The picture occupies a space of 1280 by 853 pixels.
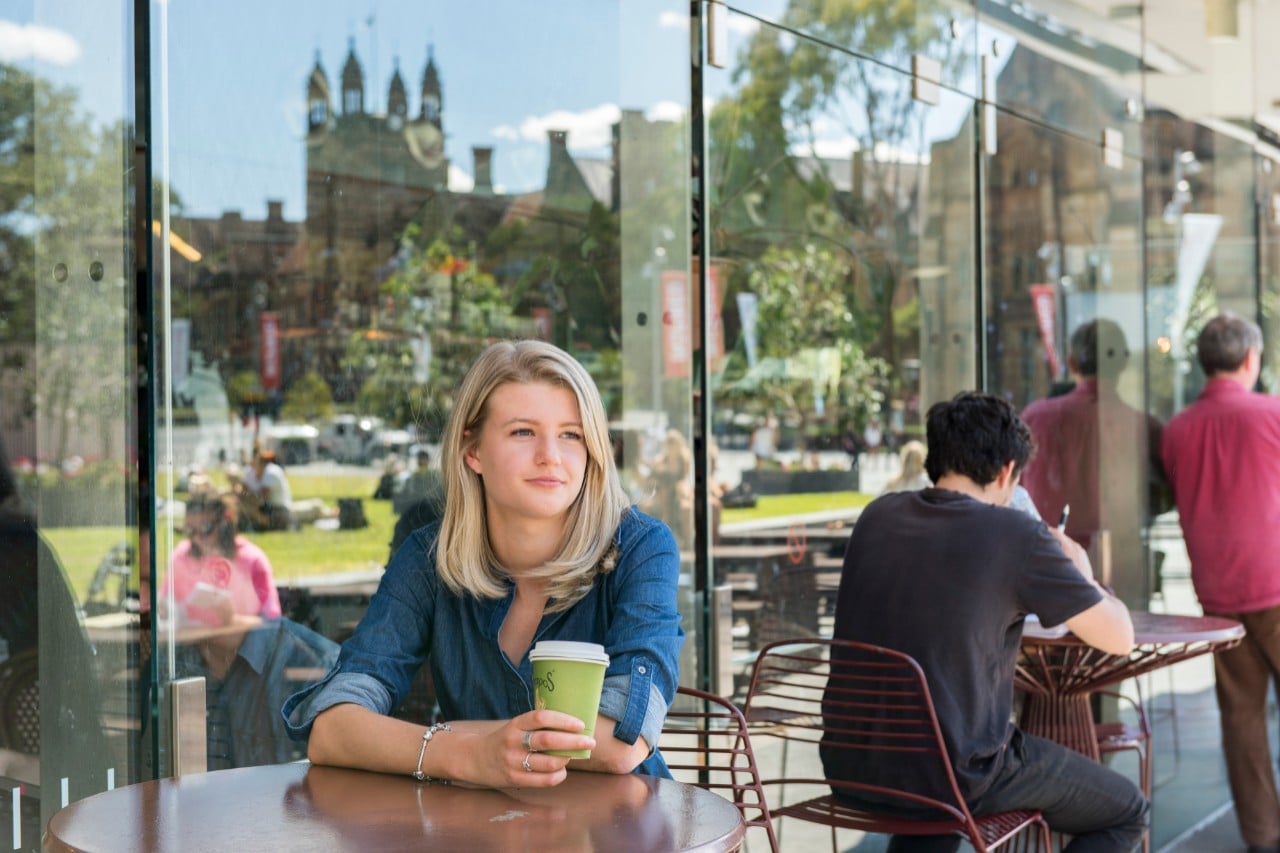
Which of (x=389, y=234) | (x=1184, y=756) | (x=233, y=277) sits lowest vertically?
(x=1184, y=756)

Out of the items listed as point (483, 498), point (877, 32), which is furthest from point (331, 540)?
point (877, 32)

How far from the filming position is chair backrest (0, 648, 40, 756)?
8.80ft

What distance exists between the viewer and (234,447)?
3.56 metres

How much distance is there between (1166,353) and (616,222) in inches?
128

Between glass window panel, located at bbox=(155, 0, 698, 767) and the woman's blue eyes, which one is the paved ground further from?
the woman's blue eyes

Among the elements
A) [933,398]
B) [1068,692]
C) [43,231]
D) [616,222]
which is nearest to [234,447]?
[43,231]

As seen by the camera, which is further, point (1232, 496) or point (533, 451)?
point (1232, 496)

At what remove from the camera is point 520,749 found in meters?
1.93

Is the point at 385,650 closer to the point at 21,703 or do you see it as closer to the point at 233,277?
the point at 21,703

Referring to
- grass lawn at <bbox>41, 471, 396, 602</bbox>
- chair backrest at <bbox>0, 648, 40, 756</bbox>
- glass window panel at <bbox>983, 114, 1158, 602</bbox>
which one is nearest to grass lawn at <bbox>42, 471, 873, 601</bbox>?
grass lawn at <bbox>41, 471, 396, 602</bbox>

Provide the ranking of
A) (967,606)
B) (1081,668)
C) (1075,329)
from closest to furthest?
(967,606)
(1081,668)
(1075,329)

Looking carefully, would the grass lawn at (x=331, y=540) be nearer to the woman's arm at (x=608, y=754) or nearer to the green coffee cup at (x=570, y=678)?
the woman's arm at (x=608, y=754)

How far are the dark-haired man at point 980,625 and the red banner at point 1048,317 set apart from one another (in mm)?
2631

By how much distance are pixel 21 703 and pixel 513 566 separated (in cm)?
96
